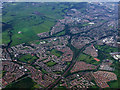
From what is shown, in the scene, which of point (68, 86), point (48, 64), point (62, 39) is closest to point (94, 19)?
point (62, 39)

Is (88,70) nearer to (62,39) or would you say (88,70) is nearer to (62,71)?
(62,71)

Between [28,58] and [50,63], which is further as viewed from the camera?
[28,58]

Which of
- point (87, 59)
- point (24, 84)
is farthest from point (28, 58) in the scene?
point (87, 59)

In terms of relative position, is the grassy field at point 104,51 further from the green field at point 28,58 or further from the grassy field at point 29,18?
the grassy field at point 29,18

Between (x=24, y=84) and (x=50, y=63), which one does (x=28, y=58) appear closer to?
(x=50, y=63)

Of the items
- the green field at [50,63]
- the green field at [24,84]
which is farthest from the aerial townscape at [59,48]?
the green field at [50,63]

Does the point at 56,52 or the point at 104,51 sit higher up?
the point at 104,51

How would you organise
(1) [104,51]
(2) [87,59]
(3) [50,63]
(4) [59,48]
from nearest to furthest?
(3) [50,63]
(2) [87,59]
(1) [104,51]
(4) [59,48]

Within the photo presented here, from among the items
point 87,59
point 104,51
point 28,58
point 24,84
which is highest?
point 104,51

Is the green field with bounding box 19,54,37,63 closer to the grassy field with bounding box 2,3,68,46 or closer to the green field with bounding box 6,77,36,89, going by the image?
the green field with bounding box 6,77,36,89
